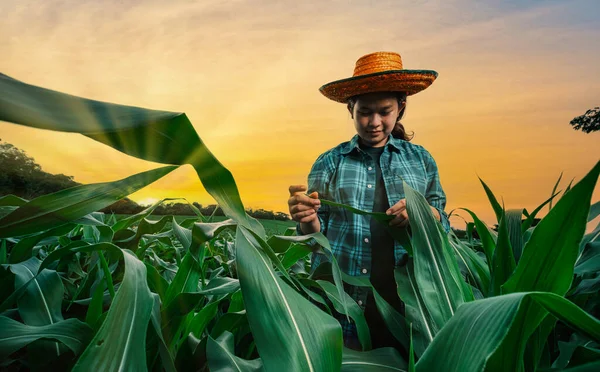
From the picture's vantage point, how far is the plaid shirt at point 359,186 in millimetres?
2025

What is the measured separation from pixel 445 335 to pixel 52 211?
376 mm

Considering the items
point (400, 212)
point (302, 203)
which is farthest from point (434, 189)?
point (400, 212)

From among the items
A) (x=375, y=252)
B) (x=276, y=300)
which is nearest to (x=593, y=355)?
(x=276, y=300)

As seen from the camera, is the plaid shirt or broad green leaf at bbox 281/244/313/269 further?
the plaid shirt

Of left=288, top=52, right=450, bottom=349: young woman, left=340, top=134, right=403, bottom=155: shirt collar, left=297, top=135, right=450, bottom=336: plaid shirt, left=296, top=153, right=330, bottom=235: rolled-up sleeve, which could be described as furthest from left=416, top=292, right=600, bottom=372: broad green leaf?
left=340, top=134, right=403, bottom=155: shirt collar

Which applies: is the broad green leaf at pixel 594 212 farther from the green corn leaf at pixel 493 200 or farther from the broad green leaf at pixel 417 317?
the broad green leaf at pixel 417 317

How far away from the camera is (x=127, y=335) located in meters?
0.34

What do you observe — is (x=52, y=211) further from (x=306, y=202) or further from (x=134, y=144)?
(x=306, y=202)

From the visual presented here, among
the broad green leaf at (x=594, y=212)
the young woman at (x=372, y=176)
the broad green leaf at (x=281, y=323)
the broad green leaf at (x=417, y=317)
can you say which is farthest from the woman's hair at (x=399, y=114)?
the broad green leaf at (x=281, y=323)

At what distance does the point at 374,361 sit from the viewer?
18.6 inches

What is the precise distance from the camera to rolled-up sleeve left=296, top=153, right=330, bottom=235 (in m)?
2.14

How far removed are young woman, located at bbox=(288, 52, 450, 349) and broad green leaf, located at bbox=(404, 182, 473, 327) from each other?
1.23 meters

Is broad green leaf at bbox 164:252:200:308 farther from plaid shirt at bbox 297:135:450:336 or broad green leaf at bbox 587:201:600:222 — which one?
plaid shirt at bbox 297:135:450:336

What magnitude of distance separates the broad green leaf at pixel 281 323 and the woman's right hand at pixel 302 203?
2.38 feet
